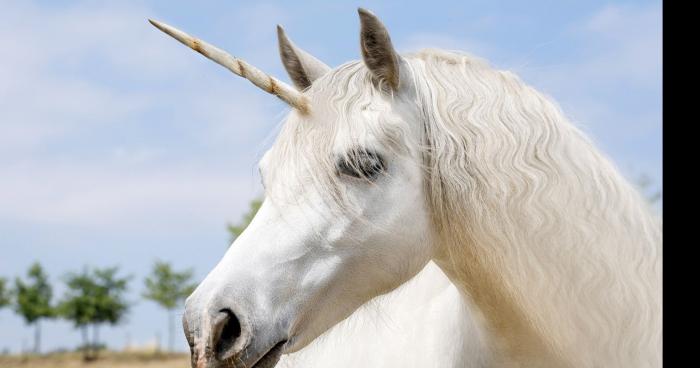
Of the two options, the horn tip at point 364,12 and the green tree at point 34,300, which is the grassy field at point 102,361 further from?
Answer: the horn tip at point 364,12

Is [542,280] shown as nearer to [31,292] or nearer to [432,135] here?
[432,135]

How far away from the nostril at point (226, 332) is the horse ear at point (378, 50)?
1028 millimetres

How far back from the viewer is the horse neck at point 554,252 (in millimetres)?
2465

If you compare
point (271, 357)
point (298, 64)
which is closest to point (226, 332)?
point (271, 357)

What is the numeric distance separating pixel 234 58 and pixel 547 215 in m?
1.28

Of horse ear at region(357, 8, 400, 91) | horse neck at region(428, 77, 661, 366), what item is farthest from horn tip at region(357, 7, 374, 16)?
horse neck at region(428, 77, 661, 366)

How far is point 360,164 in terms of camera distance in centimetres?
241

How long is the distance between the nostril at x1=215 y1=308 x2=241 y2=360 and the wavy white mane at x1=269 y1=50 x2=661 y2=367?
1.68ft

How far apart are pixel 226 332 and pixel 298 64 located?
1250 mm

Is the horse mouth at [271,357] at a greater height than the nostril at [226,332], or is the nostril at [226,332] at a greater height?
the nostril at [226,332]

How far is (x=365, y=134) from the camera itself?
8.00 ft

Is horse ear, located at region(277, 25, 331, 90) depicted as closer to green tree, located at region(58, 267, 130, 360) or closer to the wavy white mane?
the wavy white mane

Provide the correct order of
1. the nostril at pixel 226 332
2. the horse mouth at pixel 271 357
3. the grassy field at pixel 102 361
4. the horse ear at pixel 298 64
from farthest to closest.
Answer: the grassy field at pixel 102 361, the horse ear at pixel 298 64, the horse mouth at pixel 271 357, the nostril at pixel 226 332

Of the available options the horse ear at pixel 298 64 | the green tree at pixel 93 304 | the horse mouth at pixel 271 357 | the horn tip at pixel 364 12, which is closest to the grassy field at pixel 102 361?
the green tree at pixel 93 304
